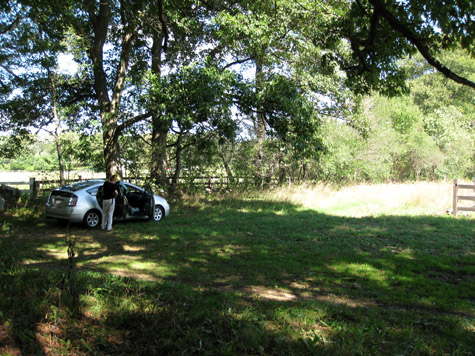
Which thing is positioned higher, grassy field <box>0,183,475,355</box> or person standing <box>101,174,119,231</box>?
person standing <box>101,174,119,231</box>

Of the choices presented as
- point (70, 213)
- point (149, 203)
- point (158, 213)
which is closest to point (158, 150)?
point (158, 213)

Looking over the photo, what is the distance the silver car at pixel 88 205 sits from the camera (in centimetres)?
1143

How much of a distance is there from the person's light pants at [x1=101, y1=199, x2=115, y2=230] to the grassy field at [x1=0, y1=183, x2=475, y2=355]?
620mm

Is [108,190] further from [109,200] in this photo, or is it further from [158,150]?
[158,150]

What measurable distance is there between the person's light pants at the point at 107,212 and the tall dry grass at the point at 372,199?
9.17m

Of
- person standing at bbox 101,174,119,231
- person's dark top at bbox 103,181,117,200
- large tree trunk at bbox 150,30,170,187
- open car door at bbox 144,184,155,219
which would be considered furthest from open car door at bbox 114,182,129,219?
large tree trunk at bbox 150,30,170,187

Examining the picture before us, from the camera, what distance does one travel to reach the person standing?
11273mm

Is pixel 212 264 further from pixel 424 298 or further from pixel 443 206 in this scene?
pixel 443 206

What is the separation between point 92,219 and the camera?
11.8 m

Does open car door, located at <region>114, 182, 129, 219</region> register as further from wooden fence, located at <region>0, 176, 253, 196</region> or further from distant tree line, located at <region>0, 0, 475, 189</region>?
wooden fence, located at <region>0, 176, 253, 196</region>

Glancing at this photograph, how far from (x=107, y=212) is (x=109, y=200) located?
416 mm

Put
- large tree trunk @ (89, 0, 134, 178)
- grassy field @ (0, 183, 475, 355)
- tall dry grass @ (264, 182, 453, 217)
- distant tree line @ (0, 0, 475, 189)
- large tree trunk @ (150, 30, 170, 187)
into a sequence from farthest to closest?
large tree trunk @ (150, 30, 170, 187) → tall dry grass @ (264, 182, 453, 217) → large tree trunk @ (89, 0, 134, 178) → distant tree line @ (0, 0, 475, 189) → grassy field @ (0, 183, 475, 355)

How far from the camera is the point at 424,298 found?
5789 millimetres

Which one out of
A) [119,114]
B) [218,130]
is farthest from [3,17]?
[218,130]
